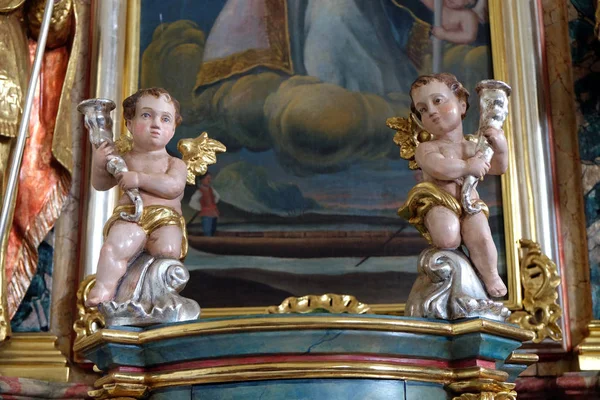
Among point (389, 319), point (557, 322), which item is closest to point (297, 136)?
point (557, 322)

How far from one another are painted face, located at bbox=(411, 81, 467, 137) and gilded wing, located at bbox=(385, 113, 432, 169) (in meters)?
0.13

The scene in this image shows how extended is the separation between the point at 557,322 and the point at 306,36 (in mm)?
1832

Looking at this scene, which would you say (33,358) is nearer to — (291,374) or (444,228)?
(291,374)

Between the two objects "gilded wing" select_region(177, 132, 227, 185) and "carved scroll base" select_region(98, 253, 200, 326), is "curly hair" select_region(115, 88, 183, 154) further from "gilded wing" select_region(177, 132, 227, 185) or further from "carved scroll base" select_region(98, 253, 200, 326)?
"carved scroll base" select_region(98, 253, 200, 326)

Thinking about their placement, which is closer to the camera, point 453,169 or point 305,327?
point 305,327

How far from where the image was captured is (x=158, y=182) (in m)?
3.11

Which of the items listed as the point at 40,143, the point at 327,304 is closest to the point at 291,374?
the point at 327,304

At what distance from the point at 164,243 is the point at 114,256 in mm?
168

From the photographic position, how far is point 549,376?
407 cm

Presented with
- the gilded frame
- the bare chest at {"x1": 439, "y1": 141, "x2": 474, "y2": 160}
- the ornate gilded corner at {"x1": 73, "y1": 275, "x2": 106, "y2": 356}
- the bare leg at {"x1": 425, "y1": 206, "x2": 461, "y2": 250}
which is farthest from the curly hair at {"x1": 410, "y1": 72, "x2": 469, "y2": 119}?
the ornate gilded corner at {"x1": 73, "y1": 275, "x2": 106, "y2": 356}

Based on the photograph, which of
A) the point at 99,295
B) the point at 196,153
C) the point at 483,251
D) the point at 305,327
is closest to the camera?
the point at 305,327

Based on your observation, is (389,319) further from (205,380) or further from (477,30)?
(477,30)

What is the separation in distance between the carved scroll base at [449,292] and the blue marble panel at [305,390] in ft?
1.03

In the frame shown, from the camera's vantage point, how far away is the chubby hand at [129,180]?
10.1 ft
